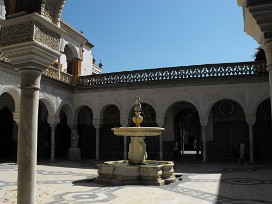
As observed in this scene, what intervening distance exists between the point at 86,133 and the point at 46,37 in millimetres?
16061

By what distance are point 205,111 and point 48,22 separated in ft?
Result: 41.7

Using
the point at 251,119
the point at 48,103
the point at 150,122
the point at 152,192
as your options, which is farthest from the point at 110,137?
the point at 152,192

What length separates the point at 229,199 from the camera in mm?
6133

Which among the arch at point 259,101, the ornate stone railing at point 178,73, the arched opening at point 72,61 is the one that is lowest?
the arch at point 259,101

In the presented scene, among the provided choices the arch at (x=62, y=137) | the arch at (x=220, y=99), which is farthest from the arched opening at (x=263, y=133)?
the arch at (x=62, y=137)

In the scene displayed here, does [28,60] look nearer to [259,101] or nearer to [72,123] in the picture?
[259,101]

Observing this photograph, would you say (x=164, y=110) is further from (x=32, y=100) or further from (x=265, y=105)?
(x=32, y=100)

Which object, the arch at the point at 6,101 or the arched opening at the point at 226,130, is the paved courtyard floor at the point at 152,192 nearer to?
the arched opening at the point at 226,130

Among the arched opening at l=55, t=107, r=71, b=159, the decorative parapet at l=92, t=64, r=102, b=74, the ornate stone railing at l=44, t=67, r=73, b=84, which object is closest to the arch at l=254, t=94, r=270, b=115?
the ornate stone railing at l=44, t=67, r=73, b=84

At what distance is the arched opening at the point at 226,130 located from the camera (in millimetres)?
16594

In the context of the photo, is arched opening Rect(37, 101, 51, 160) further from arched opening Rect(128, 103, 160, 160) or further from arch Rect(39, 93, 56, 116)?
arched opening Rect(128, 103, 160, 160)

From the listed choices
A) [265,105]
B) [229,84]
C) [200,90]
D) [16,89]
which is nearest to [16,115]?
[16,89]

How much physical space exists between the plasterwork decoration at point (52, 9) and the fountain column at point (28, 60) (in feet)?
0.04

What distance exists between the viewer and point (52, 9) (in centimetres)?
392
